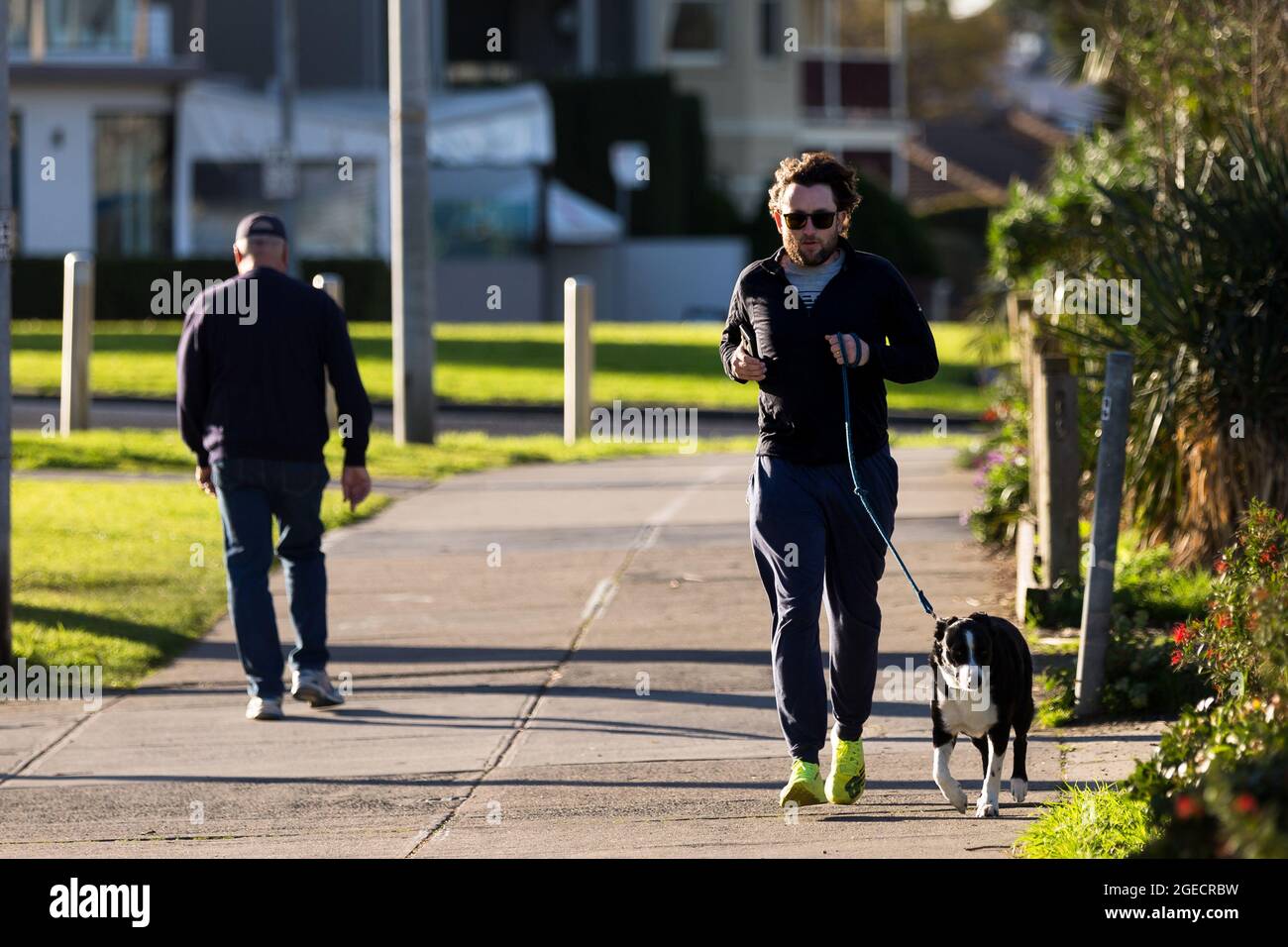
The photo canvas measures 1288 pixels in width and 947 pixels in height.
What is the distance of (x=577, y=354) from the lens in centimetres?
1758

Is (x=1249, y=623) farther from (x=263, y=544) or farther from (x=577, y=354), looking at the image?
(x=577, y=354)

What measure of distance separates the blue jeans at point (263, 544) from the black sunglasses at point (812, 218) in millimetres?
2765

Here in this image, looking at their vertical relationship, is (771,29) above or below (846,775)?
above

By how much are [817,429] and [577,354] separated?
36.6 ft

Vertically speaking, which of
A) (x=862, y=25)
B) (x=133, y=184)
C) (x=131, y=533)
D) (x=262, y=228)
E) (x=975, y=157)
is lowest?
(x=131, y=533)

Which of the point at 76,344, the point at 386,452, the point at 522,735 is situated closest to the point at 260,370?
the point at 522,735

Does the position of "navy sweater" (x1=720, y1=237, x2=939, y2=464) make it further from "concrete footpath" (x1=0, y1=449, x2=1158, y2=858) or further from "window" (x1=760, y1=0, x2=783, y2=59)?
"window" (x1=760, y1=0, x2=783, y2=59)

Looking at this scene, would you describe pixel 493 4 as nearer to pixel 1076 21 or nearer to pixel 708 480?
pixel 1076 21

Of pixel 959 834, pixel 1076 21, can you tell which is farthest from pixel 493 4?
pixel 959 834

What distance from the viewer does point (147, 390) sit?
2123 centimetres

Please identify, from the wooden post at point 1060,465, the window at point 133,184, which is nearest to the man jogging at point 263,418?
the wooden post at point 1060,465

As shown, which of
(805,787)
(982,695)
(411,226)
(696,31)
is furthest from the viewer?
(696,31)

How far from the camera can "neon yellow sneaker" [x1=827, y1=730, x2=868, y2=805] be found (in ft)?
21.7
